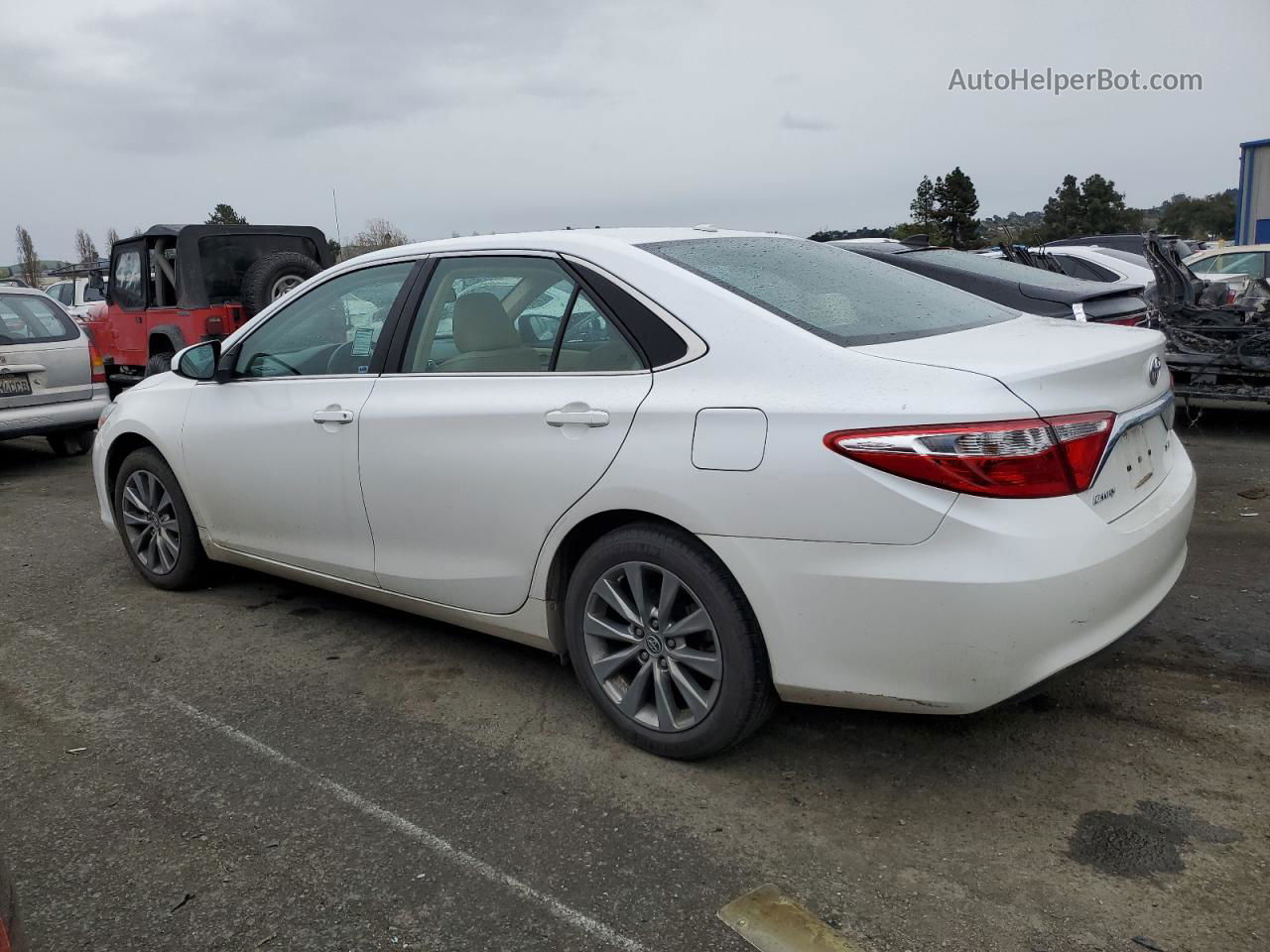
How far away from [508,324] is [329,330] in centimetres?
110

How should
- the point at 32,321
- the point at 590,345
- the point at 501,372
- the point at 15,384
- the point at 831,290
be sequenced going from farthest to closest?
the point at 32,321, the point at 15,384, the point at 501,372, the point at 831,290, the point at 590,345

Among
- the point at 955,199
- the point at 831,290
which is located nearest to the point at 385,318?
the point at 831,290

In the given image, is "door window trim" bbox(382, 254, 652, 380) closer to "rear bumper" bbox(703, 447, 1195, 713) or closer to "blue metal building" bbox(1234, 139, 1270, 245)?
"rear bumper" bbox(703, 447, 1195, 713)

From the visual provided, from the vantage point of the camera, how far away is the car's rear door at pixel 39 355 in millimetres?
8812

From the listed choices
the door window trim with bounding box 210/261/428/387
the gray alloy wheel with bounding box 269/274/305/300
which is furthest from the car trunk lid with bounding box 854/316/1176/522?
the gray alloy wheel with bounding box 269/274/305/300

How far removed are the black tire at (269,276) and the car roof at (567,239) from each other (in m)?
6.64

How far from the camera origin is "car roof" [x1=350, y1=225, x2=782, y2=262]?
364 cm

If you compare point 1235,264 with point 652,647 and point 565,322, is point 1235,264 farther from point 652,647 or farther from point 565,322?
point 652,647

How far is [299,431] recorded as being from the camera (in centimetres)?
426

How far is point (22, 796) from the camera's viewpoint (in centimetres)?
328

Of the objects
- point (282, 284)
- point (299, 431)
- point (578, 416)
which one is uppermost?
point (282, 284)

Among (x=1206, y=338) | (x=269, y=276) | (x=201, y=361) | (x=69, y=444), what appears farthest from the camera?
(x=269, y=276)

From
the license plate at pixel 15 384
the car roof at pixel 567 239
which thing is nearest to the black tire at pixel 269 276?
the license plate at pixel 15 384

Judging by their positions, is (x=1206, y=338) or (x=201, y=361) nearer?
(x=201, y=361)
